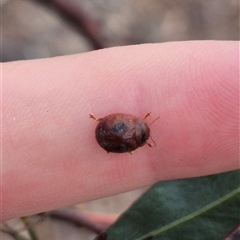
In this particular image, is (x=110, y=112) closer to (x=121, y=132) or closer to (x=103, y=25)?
(x=121, y=132)

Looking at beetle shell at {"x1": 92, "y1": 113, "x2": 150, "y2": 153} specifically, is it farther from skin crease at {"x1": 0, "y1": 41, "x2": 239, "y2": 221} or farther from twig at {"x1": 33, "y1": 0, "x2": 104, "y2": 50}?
twig at {"x1": 33, "y1": 0, "x2": 104, "y2": 50}

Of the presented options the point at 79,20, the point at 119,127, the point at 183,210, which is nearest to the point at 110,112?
the point at 119,127

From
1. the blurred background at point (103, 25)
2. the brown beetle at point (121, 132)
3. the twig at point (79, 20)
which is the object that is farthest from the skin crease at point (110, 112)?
the twig at point (79, 20)

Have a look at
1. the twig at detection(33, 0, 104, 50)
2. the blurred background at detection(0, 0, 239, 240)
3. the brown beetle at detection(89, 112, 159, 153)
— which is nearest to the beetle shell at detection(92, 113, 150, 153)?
the brown beetle at detection(89, 112, 159, 153)

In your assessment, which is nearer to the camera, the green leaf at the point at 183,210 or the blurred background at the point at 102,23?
the green leaf at the point at 183,210

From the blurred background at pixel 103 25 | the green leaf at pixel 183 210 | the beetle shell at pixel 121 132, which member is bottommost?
the green leaf at pixel 183 210

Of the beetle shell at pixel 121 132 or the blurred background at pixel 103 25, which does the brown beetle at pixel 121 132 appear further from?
the blurred background at pixel 103 25
